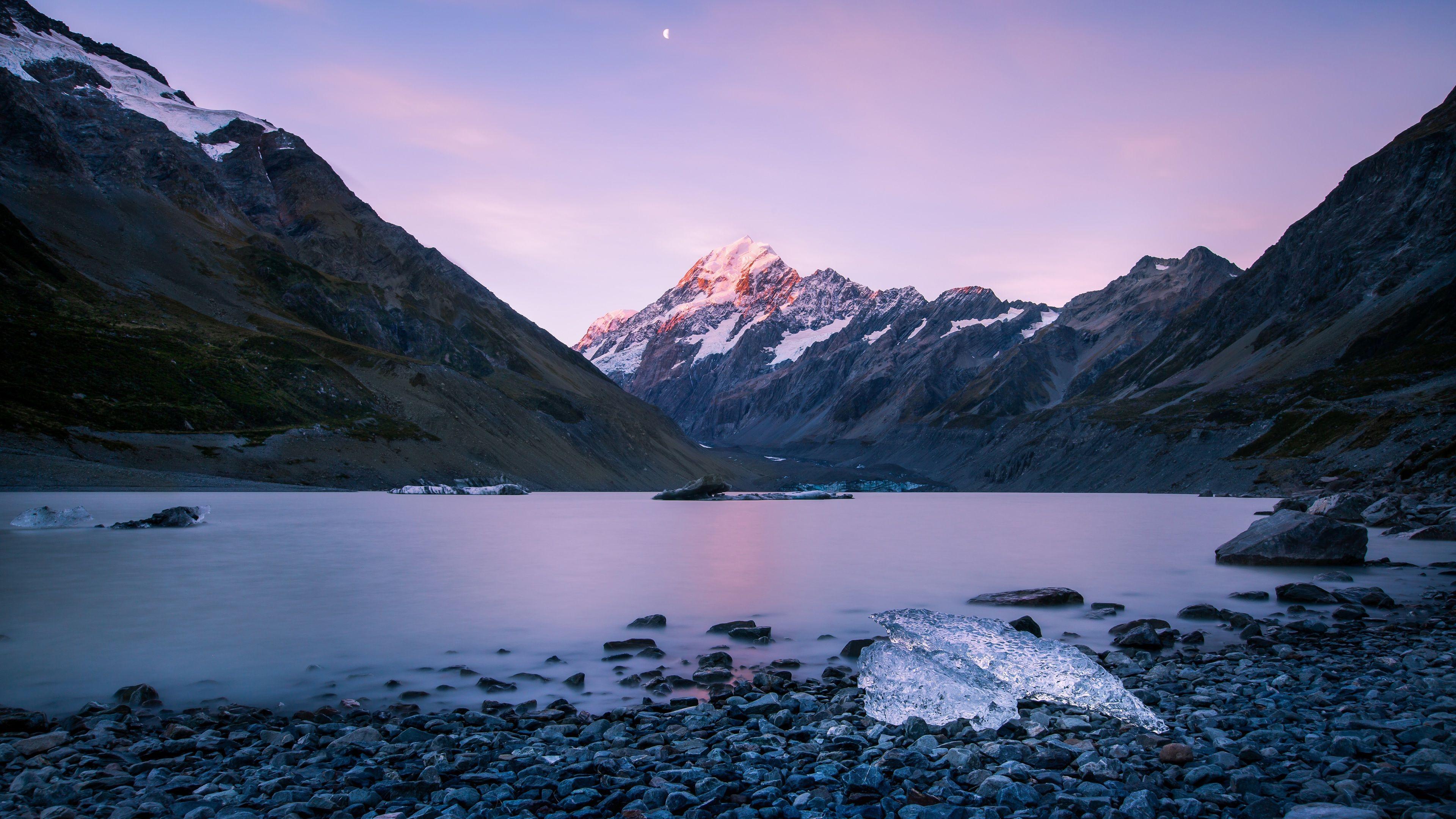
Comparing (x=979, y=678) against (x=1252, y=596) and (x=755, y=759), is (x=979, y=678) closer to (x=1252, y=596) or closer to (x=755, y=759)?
(x=755, y=759)

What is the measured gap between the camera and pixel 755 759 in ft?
28.9

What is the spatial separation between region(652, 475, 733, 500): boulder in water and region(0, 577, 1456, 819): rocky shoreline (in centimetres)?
10485

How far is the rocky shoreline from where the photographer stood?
742cm

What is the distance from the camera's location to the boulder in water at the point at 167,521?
136 feet

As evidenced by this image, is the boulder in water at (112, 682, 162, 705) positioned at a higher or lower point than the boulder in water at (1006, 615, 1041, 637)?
lower

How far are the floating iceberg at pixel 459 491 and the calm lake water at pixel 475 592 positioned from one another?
161 ft

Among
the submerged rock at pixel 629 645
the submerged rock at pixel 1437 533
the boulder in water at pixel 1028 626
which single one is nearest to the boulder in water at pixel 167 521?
the submerged rock at pixel 629 645

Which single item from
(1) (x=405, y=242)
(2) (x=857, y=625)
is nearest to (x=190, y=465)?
(2) (x=857, y=625)

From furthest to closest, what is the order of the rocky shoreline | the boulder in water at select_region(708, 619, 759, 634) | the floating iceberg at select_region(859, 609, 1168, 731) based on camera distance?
the boulder in water at select_region(708, 619, 759, 634), the floating iceberg at select_region(859, 609, 1168, 731), the rocky shoreline

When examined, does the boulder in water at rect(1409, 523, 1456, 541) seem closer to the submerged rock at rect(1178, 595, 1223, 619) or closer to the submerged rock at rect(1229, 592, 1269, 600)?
the submerged rock at rect(1229, 592, 1269, 600)

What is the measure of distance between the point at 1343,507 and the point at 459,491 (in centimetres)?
10146

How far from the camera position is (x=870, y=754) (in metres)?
8.98

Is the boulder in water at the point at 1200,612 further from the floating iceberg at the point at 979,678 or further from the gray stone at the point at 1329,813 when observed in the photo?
the gray stone at the point at 1329,813

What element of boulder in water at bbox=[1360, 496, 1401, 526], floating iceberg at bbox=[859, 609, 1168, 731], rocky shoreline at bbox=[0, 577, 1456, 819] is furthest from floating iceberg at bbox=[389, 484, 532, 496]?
floating iceberg at bbox=[859, 609, 1168, 731]
